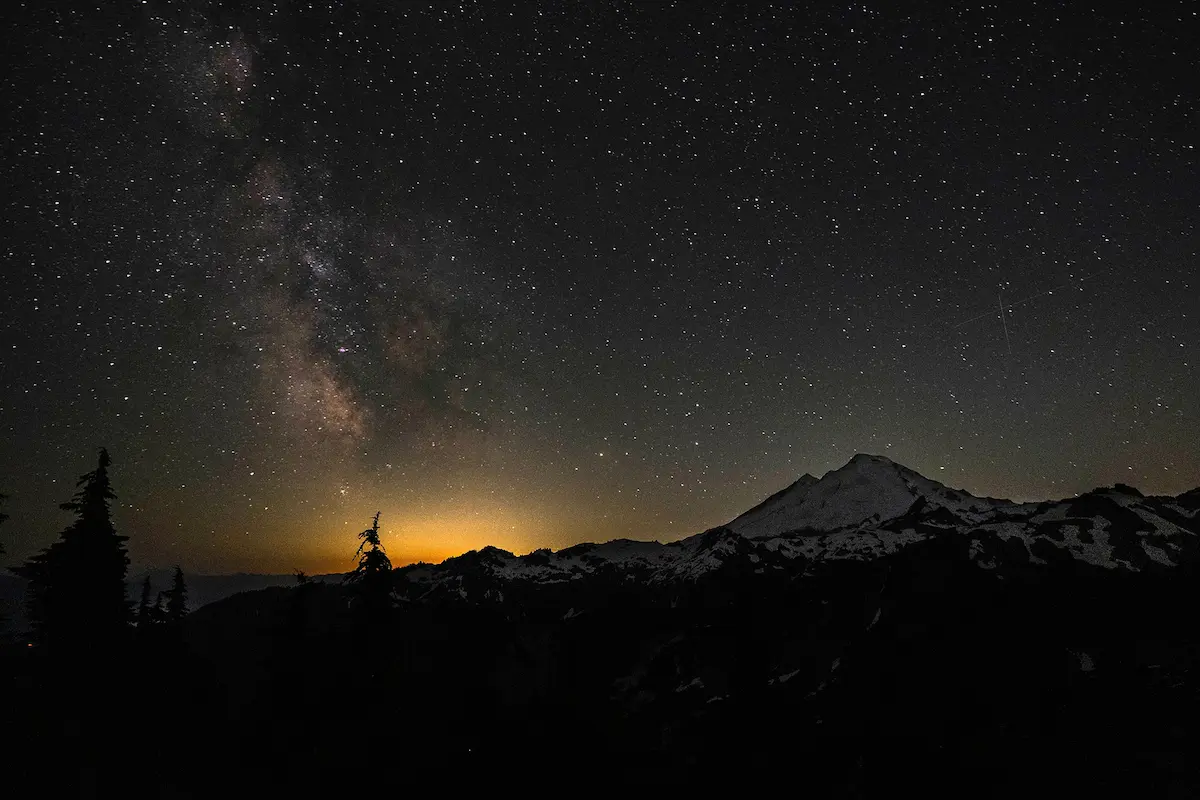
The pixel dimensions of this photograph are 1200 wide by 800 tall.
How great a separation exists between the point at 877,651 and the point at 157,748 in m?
92.6

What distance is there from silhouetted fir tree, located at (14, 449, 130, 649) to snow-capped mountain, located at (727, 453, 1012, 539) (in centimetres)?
16266

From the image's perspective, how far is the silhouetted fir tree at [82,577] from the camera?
22797mm

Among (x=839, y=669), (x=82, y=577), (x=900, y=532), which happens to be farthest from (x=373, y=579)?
(x=900, y=532)

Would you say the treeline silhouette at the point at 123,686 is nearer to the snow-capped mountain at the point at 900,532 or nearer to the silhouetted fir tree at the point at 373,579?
the silhouetted fir tree at the point at 373,579

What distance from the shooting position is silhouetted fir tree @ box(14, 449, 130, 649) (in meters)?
22.8

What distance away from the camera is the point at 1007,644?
268 feet

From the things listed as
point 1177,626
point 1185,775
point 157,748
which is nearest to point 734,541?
point 1177,626

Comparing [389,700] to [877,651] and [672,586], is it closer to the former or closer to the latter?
[877,651]

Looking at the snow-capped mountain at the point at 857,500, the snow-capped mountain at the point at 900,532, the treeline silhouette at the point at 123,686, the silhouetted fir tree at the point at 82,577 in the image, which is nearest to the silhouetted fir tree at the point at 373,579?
the treeline silhouette at the point at 123,686

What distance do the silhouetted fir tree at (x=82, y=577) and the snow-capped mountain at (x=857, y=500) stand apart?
534 feet

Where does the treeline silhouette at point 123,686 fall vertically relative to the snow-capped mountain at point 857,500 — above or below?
below

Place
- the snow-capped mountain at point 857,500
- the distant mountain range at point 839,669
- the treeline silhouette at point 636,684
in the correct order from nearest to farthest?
the treeline silhouette at point 636,684 < the distant mountain range at point 839,669 < the snow-capped mountain at point 857,500

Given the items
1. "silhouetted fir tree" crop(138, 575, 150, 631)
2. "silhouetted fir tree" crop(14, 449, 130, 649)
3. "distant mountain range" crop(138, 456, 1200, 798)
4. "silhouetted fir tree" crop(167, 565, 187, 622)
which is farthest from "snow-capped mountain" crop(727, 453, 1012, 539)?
"silhouetted fir tree" crop(14, 449, 130, 649)

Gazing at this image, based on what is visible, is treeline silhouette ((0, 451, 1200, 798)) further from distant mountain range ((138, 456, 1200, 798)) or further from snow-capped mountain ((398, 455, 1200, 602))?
snow-capped mountain ((398, 455, 1200, 602))
